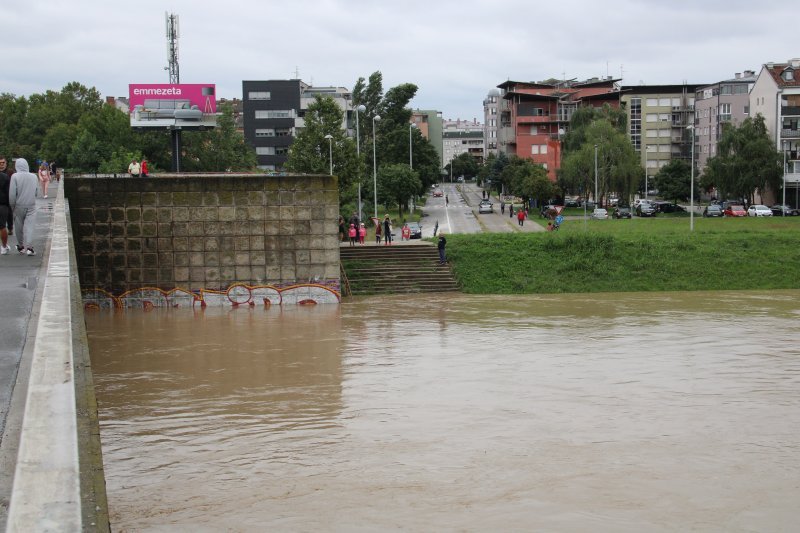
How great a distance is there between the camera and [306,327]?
25484mm

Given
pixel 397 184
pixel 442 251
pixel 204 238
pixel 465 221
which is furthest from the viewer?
pixel 465 221

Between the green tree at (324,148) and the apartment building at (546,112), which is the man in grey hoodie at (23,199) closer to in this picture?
the green tree at (324,148)

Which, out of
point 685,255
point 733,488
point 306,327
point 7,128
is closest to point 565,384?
point 733,488

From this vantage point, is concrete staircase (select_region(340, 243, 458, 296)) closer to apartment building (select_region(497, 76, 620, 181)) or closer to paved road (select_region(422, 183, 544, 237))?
paved road (select_region(422, 183, 544, 237))

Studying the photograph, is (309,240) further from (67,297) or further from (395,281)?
(67,297)

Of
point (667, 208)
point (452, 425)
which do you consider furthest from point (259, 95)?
point (452, 425)

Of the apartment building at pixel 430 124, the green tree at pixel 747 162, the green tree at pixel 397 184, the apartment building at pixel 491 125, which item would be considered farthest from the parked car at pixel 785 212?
the apartment building at pixel 430 124

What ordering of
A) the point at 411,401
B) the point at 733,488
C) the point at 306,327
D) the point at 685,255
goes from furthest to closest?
the point at 685,255, the point at 306,327, the point at 411,401, the point at 733,488

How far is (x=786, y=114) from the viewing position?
72812mm

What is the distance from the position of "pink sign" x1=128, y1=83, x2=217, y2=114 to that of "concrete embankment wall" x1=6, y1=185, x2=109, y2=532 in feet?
141

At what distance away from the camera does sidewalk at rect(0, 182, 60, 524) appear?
548cm

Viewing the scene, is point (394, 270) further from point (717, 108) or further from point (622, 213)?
point (717, 108)

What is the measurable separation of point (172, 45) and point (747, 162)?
42.4 metres

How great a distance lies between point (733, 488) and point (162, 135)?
65716mm
